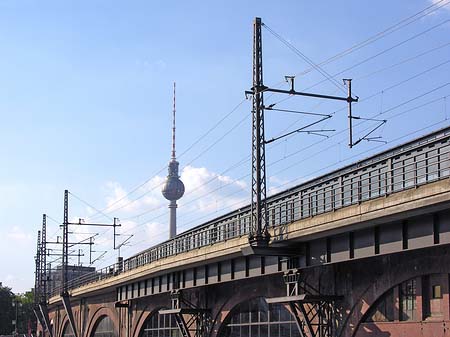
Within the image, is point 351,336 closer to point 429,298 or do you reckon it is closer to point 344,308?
point 344,308

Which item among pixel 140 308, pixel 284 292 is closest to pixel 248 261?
pixel 284 292

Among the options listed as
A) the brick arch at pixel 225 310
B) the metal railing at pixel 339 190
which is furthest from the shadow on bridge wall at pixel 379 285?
the brick arch at pixel 225 310

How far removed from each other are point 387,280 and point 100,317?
61448 millimetres

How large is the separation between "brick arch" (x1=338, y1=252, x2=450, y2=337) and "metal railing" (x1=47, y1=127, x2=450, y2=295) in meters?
3.05

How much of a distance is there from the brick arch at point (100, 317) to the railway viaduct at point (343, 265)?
23.7 metres

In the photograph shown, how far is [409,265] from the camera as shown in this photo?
31.2 meters

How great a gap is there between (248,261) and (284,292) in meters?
2.59

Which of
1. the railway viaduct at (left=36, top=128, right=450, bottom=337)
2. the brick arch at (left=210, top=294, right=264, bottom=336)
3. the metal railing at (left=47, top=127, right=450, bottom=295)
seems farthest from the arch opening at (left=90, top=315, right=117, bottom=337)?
the brick arch at (left=210, top=294, right=264, bottom=336)

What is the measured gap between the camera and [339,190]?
144 ft

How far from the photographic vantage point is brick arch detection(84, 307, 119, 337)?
260ft

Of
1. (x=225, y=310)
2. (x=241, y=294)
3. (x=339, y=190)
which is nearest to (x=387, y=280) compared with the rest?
(x=339, y=190)

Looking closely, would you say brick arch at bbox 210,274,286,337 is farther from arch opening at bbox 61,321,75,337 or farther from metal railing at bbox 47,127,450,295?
arch opening at bbox 61,321,75,337

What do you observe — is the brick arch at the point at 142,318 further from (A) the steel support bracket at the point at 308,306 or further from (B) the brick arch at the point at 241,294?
(A) the steel support bracket at the point at 308,306

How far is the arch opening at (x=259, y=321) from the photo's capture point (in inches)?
1683
